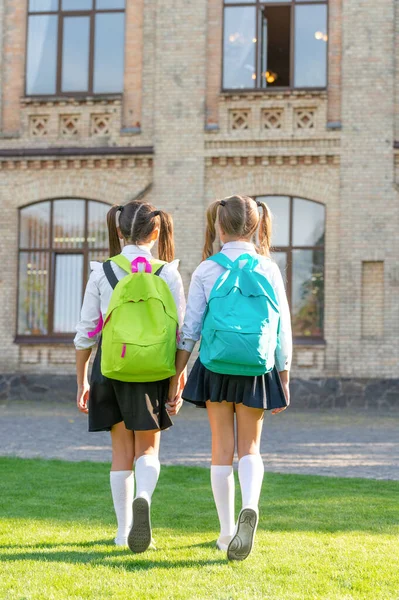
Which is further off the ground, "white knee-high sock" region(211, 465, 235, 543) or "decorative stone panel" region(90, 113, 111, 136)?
"decorative stone panel" region(90, 113, 111, 136)

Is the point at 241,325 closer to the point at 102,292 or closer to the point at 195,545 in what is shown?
the point at 102,292

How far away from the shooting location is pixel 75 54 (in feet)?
65.1

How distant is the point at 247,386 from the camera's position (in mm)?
4926

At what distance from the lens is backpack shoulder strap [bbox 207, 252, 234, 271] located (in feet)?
16.7

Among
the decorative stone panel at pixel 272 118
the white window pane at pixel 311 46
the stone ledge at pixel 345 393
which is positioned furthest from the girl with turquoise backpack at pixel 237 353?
the white window pane at pixel 311 46

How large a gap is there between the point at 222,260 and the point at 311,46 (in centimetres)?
1488

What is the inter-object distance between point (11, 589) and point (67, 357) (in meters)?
15.2

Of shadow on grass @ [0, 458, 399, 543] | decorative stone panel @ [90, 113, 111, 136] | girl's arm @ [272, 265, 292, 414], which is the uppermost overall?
decorative stone panel @ [90, 113, 111, 136]

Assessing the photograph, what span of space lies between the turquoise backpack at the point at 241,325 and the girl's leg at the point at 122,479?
733mm

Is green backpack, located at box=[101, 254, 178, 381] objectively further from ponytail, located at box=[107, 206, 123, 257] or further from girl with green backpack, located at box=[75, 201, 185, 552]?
ponytail, located at box=[107, 206, 123, 257]

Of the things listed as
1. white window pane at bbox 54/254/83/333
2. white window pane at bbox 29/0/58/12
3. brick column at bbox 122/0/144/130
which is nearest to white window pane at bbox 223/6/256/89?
brick column at bbox 122/0/144/130

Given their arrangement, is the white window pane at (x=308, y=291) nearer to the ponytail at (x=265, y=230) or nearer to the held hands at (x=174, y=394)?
the ponytail at (x=265, y=230)

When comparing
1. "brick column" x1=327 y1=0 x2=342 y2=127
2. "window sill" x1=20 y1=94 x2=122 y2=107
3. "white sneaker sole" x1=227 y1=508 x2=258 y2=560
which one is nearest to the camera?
"white sneaker sole" x1=227 y1=508 x2=258 y2=560

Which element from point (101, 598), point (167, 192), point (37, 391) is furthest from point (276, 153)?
point (101, 598)
